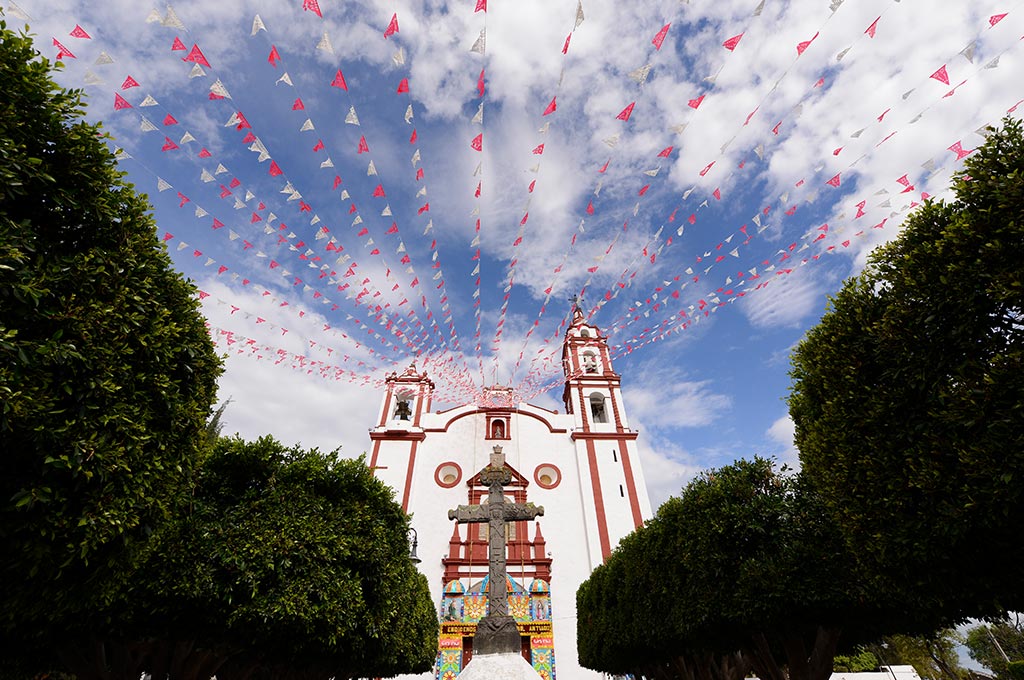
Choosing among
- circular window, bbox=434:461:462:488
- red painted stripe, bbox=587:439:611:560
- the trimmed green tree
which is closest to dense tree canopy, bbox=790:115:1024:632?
the trimmed green tree

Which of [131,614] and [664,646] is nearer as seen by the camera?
[131,614]

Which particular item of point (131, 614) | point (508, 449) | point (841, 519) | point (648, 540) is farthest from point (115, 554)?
point (508, 449)

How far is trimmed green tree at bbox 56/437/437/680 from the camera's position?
6.55 m

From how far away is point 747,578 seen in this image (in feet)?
24.6

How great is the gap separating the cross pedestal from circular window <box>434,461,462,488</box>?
16.0m

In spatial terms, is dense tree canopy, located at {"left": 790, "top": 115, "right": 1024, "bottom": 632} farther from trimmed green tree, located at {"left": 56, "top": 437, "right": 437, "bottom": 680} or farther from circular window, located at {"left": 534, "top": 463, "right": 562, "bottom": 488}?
circular window, located at {"left": 534, "top": 463, "right": 562, "bottom": 488}

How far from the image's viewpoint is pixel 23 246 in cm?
367

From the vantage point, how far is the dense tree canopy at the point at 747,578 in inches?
284

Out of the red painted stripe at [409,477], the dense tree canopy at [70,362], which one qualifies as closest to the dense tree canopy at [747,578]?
the dense tree canopy at [70,362]

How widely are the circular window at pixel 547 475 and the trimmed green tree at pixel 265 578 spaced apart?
53.0 ft

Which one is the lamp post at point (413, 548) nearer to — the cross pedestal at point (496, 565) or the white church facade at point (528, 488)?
the cross pedestal at point (496, 565)

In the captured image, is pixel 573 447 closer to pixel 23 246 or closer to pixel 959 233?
pixel 959 233

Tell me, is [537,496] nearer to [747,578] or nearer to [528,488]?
[528,488]

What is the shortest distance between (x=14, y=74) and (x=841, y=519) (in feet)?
30.8
